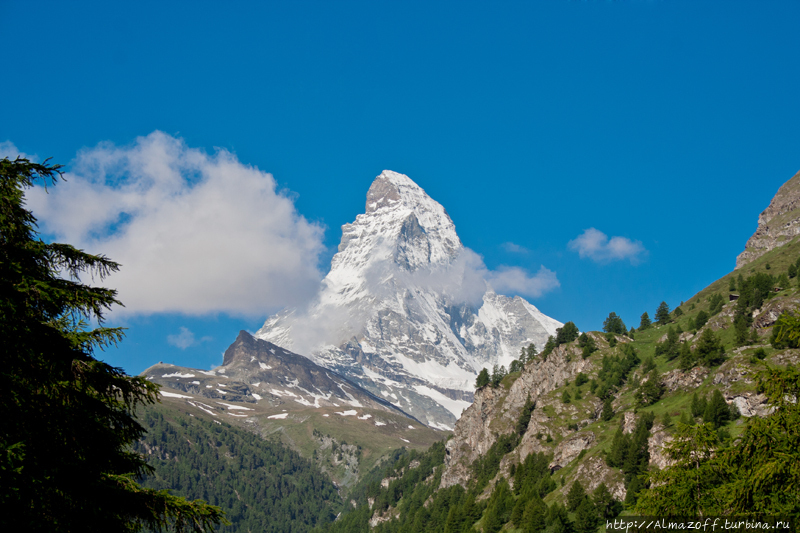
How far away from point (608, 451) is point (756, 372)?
92.7 metres

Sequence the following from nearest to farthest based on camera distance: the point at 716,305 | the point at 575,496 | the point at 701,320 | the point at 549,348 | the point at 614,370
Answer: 1. the point at 575,496
2. the point at 701,320
3. the point at 614,370
4. the point at 716,305
5. the point at 549,348

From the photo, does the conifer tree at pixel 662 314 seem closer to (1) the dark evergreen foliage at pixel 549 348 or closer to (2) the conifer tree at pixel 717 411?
(1) the dark evergreen foliage at pixel 549 348

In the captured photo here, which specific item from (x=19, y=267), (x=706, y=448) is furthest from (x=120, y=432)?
(x=706, y=448)

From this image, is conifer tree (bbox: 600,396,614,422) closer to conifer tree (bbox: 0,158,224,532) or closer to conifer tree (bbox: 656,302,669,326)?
conifer tree (bbox: 656,302,669,326)

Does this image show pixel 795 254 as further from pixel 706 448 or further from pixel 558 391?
pixel 706 448

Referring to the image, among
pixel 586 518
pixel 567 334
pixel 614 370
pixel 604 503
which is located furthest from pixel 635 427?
pixel 567 334

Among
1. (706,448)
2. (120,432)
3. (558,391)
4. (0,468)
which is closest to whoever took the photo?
(0,468)

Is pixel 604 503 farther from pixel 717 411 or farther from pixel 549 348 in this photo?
pixel 549 348

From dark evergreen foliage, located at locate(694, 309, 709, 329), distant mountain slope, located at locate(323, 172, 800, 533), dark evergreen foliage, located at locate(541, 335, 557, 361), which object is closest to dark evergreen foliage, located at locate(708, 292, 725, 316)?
distant mountain slope, located at locate(323, 172, 800, 533)

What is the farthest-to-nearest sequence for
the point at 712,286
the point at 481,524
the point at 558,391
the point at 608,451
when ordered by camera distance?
1. the point at 712,286
2. the point at 558,391
3. the point at 481,524
4. the point at 608,451

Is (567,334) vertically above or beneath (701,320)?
above

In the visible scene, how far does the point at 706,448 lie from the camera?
2547 cm

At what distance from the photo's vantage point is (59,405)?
12242 millimetres

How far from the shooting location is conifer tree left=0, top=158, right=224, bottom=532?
11180 millimetres
